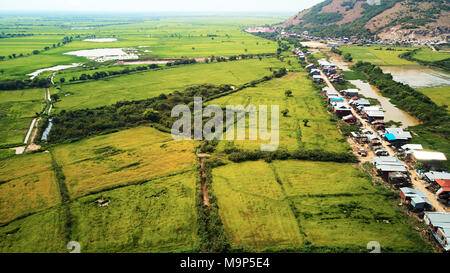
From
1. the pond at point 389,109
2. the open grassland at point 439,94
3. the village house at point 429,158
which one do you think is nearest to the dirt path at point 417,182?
the village house at point 429,158

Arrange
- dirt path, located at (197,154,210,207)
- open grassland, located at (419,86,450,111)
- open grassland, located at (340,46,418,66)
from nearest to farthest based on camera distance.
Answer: dirt path, located at (197,154,210,207) → open grassland, located at (419,86,450,111) → open grassland, located at (340,46,418,66)

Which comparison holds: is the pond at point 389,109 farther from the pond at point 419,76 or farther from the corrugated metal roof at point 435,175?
the corrugated metal roof at point 435,175

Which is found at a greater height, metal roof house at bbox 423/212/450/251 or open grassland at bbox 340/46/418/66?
open grassland at bbox 340/46/418/66

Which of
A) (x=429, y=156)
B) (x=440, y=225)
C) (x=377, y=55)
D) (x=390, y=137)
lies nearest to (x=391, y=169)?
(x=429, y=156)

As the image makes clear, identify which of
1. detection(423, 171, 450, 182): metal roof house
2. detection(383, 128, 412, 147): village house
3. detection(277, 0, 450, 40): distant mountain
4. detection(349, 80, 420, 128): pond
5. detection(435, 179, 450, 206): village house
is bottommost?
detection(435, 179, 450, 206): village house

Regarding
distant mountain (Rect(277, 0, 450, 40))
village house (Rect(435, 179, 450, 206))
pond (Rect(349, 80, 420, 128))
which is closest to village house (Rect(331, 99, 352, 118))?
pond (Rect(349, 80, 420, 128))

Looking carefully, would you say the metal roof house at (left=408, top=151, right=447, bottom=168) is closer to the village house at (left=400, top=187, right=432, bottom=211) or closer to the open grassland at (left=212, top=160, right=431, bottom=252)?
the village house at (left=400, top=187, right=432, bottom=211)

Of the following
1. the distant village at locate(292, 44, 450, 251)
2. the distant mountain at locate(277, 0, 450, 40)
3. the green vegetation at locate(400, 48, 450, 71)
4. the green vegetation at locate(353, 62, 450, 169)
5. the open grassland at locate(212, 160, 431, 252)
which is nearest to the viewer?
the open grassland at locate(212, 160, 431, 252)
